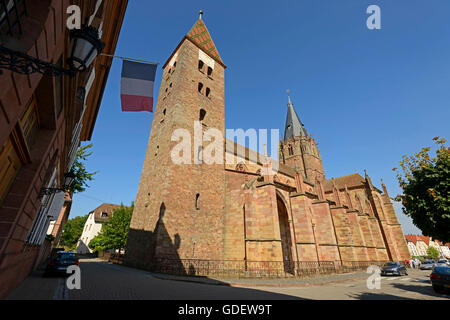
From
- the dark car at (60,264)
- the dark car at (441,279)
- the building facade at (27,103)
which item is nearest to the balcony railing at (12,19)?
the building facade at (27,103)

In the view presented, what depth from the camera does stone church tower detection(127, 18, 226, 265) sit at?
14.2m

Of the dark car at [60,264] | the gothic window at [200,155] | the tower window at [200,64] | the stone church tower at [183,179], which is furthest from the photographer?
the tower window at [200,64]

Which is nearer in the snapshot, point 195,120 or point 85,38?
point 85,38

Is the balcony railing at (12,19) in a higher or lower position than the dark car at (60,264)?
higher

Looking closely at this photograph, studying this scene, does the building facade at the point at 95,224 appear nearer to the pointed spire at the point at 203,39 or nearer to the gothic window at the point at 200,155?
the gothic window at the point at 200,155

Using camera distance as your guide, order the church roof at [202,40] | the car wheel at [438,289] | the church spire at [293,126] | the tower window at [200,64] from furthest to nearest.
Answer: the church spire at [293,126]
the tower window at [200,64]
the church roof at [202,40]
the car wheel at [438,289]

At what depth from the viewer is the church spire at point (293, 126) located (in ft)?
154

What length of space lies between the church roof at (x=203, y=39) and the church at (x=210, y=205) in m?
0.16

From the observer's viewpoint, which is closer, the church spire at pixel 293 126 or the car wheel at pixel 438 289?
the car wheel at pixel 438 289

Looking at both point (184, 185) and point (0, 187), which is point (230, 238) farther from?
point (0, 187)

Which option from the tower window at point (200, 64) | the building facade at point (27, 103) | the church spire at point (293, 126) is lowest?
the building facade at point (27, 103)
